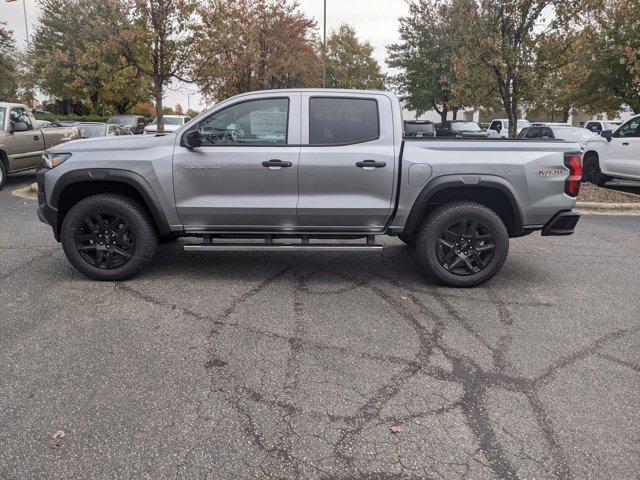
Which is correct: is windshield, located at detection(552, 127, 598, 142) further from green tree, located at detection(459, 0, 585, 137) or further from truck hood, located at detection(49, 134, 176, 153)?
truck hood, located at detection(49, 134, 176, 153)

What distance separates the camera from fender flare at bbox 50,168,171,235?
16.4ft

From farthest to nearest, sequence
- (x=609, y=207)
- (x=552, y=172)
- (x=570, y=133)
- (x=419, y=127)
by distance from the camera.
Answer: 1. (x=419, y=127)
2. (x=570, y=133)
3. (x=609, y=207)
4. (x=552, y=172)

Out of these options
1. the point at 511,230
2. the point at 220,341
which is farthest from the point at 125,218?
the point at 511,230

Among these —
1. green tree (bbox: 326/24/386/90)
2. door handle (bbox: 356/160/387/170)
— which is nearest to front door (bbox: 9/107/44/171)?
door handle (bbox: 356/160/387/170)

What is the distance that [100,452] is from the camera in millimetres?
2643

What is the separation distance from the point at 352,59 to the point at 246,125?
39.6 metres

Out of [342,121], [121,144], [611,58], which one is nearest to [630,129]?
[342,121]

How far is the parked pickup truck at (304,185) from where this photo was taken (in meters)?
5.00

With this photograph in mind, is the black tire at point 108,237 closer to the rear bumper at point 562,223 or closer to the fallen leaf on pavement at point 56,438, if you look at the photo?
the fallen leaf on pavement at point 56,438

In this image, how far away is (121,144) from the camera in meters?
5.10

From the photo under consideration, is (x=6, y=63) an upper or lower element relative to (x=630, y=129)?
upper

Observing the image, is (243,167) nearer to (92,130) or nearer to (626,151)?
(626,151)

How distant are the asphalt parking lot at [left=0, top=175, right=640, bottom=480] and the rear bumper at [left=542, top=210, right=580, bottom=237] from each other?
1.90 feet

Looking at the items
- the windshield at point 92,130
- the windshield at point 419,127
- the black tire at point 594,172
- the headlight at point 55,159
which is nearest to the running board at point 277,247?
the headlight at point 55,159
